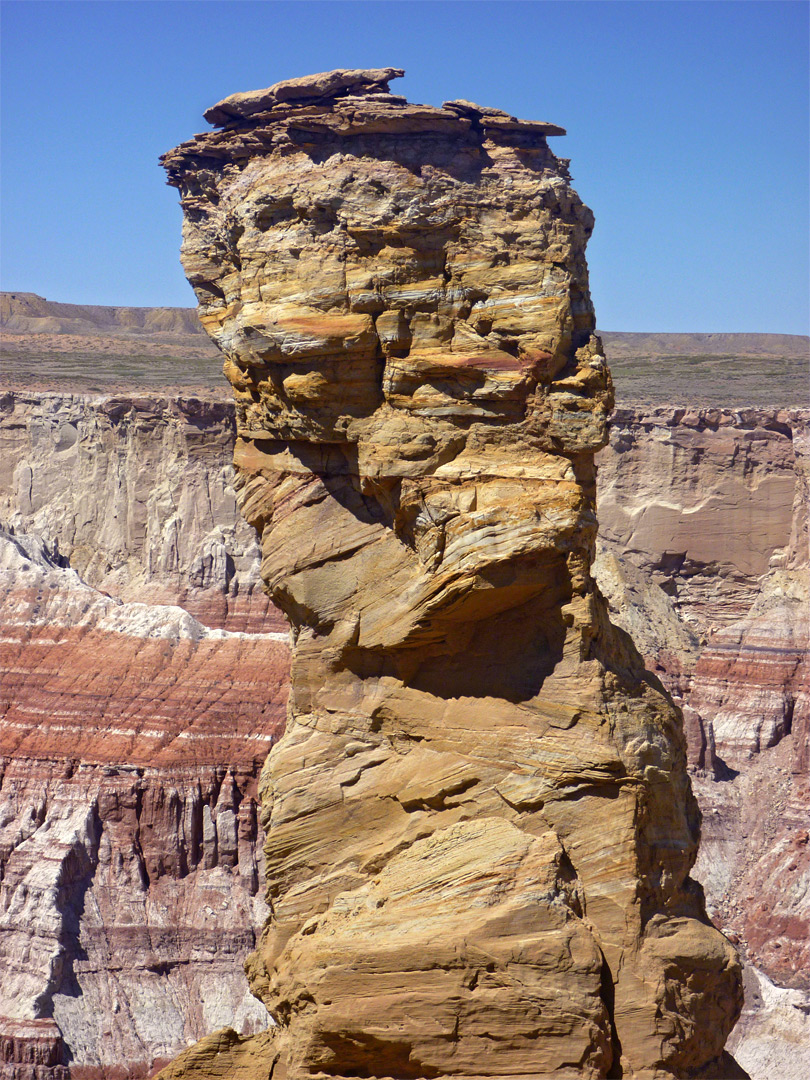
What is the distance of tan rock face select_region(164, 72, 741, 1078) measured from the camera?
9672 mm

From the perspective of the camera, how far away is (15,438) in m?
63.6

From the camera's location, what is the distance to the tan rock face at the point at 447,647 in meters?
9.67

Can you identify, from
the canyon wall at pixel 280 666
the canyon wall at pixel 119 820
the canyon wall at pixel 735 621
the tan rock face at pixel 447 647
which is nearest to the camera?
the tan rock face at pixel 447 647

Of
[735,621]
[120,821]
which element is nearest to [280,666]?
[120,821]

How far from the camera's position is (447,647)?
1077cm

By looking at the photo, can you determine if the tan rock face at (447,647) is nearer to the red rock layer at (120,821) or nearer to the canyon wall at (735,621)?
the canyon wall at (735,621)

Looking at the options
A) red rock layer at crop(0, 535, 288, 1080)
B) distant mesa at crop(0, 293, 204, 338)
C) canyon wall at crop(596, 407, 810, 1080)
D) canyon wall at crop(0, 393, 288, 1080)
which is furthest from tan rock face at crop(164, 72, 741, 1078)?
distant mesa at crop(0, 293, 204, 338)

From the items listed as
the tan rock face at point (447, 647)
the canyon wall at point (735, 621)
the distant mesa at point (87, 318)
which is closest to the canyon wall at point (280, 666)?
the canyon wall at point (735, 621)

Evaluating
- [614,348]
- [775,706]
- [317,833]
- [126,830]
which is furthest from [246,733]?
[614,348]

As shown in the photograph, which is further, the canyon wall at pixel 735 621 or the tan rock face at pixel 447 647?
the canyon wall at pixel 735 621

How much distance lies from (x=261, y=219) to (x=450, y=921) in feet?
21.5

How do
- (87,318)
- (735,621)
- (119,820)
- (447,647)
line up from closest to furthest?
(447,647) < (119,820) < (735,621) < (87,318)

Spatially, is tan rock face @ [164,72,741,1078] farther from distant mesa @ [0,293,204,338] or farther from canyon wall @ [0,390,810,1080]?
distant mesa @ [0,293,204,338]

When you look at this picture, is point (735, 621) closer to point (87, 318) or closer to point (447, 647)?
point (447, 647)
